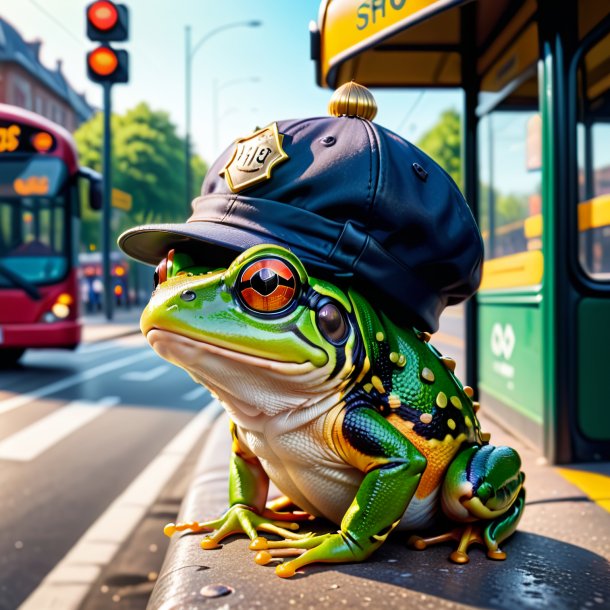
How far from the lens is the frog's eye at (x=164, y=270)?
1.48 meters

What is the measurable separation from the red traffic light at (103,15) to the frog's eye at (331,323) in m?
5.04

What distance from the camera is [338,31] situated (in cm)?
251

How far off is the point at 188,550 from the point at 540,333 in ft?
7.70

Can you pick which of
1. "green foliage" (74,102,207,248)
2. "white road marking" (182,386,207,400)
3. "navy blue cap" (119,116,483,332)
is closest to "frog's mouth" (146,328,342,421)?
"navy blue cap" (119,116,483,332)

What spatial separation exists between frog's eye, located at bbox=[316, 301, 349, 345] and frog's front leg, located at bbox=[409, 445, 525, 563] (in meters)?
0.44

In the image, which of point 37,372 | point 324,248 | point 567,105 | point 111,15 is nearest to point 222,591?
point 324,248

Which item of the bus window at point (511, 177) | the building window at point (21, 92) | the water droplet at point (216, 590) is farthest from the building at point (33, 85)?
the water droplet at point (216, 590)

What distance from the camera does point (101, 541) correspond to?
11.0 feet

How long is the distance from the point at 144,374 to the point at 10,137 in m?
3.68

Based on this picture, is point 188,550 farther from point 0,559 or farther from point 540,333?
point 540,333

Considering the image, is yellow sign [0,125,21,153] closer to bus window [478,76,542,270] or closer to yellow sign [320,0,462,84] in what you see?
bus window [478,76,542,270]

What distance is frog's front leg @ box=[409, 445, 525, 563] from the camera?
1.51 metres

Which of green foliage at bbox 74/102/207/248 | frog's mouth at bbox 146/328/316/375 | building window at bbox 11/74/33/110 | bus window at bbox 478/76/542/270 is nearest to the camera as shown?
frog's mouth at bbox 146/328/316/375

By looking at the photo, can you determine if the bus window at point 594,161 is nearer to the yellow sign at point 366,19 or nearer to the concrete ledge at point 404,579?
the yellow sign at point 366,19
